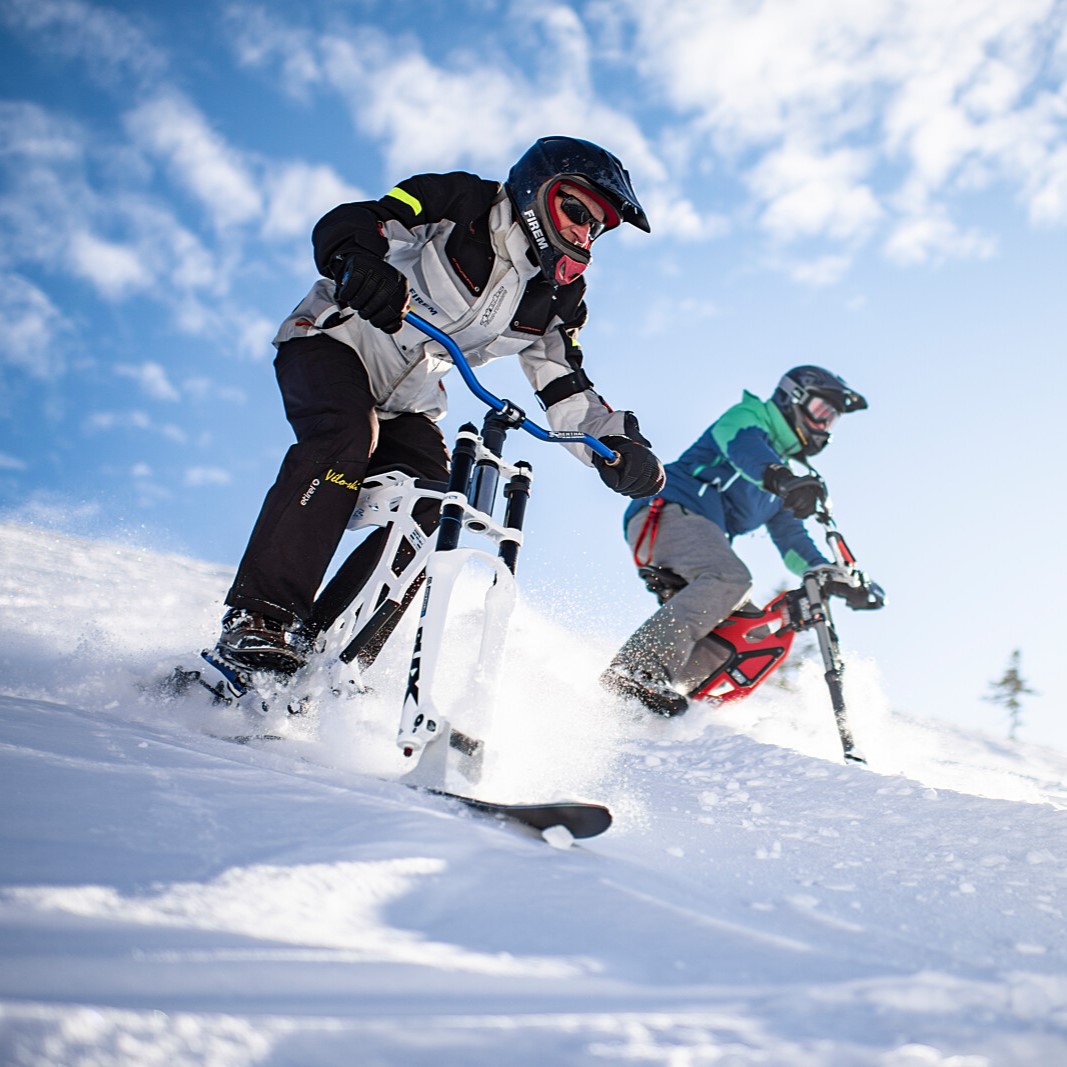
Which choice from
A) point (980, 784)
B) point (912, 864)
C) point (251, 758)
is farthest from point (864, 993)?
point (980, 784)

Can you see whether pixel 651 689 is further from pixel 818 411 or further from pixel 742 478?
pixel 818 411

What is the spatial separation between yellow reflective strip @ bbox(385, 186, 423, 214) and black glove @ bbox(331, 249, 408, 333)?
56 centimetres

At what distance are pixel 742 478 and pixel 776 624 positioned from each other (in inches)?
44.8

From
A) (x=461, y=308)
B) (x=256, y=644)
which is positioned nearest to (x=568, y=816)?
(x=256, y=644)

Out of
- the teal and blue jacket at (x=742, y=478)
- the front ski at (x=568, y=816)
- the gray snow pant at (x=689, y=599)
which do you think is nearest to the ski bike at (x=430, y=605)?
the front ski at (x=568, y=816)

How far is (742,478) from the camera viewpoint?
5.68m

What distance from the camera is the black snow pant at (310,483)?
8.88 feet

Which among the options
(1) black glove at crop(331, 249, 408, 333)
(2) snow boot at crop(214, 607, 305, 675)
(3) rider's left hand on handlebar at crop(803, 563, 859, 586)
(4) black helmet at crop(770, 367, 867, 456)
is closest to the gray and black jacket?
(1) black glove at crop(331, 249, 408, 333)

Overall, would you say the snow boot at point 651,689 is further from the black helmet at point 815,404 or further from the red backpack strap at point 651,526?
the black helmet at point 815,404

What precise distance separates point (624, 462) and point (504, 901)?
2148 millimetres

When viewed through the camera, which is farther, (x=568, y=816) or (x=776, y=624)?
(x=776, y=624)

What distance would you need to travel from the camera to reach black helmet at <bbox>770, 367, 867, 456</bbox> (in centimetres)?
593

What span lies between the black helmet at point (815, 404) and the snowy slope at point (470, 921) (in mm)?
3978

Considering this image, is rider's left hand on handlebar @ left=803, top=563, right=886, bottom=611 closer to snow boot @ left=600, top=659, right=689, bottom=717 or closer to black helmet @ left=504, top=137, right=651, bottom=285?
snow boot @ left=600, top=659, right=689, bottom=717
